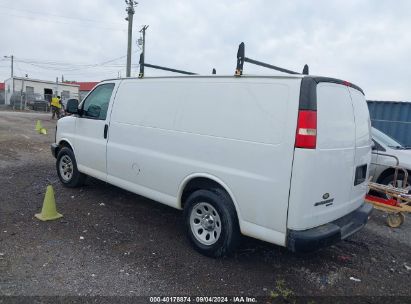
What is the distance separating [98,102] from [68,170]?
1610 millimetres

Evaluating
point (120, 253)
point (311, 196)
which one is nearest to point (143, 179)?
point (120, 253)

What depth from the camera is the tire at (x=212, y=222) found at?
385 centimetres

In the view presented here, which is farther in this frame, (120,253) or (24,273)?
(120,253)

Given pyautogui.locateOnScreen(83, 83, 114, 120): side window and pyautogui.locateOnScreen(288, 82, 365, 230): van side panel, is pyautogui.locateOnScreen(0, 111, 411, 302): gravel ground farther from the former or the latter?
pyautogui.locateOnScreen(83, 83, 114, 120): side window

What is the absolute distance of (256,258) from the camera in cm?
422

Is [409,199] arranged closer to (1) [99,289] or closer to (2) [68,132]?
(1) [99,289]

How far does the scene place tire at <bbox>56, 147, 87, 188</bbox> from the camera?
627cm

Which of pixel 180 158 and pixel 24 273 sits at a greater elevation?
pixel 180 158

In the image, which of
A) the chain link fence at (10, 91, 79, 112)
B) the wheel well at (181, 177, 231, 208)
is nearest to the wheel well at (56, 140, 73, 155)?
the wheel well at (181, 177, 231, 208)

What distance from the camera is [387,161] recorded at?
696cm

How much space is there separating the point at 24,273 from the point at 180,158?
207 centimetres

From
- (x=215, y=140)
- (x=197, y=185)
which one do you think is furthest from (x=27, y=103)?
(x=215, y=140)

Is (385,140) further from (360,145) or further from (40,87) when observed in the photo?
(40,87)

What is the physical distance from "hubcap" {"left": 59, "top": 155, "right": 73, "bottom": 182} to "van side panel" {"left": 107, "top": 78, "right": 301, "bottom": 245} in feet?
5.17
